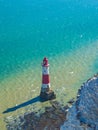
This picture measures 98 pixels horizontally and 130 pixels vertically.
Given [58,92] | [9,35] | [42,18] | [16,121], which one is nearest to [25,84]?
[58,92]

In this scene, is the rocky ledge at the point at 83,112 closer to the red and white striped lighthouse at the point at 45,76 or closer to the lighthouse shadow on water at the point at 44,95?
the red and white striped lighthouse at the point at 45,76

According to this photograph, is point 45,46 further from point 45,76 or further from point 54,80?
point 45,76

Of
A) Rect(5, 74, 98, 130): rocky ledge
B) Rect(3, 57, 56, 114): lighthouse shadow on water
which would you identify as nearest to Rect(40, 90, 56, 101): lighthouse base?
Rect(3, 57, 56, 114): lighthouse shadow on water

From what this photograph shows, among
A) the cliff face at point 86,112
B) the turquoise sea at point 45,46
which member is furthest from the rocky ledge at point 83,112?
the turquoise sea at point 45,46

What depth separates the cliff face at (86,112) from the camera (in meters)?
5.65

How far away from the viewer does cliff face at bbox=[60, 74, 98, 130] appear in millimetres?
5648

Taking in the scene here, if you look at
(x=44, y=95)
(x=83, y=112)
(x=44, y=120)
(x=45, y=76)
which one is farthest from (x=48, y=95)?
(x=83, y=112)

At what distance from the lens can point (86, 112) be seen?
5.77 m

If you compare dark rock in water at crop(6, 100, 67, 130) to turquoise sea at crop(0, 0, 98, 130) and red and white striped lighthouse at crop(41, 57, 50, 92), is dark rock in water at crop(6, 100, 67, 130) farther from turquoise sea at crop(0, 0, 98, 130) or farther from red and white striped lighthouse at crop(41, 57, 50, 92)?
red and white striped lighthouse at crop(41, 57, 50, 92)

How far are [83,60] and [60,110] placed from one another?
5.96 meters

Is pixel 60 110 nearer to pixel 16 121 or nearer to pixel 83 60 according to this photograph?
pixel 16 121

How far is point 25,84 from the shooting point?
482 inches

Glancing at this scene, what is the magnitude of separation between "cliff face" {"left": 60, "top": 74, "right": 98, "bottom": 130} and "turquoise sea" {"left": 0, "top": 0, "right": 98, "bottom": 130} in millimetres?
→ 4032

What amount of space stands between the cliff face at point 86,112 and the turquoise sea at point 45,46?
4.03 meters
